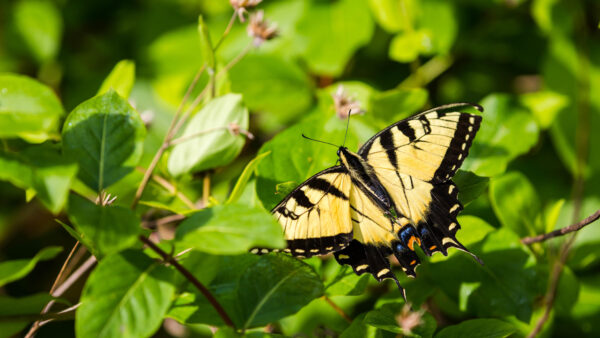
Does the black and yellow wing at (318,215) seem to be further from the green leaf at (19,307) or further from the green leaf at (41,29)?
the green leaf at (41,29)

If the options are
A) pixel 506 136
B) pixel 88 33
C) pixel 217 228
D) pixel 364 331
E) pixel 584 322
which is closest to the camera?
pixel 217 228

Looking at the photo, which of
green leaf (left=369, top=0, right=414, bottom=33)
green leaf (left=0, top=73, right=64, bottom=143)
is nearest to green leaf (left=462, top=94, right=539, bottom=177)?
green leaf (left=369, top=0, right=414, bottom=33)

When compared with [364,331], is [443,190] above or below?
above

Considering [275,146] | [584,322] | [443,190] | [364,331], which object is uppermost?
[275,146]

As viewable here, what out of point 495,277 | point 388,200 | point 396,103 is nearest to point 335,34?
point 396,103

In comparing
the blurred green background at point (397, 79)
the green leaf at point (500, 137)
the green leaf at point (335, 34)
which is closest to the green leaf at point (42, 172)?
the blurred green background at point (397, 79)

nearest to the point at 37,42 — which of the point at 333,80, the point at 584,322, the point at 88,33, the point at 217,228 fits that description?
the point at 88,33

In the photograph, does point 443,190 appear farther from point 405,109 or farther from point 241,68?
point 241,68
